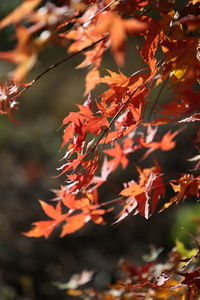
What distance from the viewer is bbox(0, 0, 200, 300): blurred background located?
101 inches

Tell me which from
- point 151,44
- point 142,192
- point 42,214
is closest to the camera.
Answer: point 151,44

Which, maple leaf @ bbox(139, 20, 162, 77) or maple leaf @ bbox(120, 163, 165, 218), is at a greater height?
maple leaf @ bbox(139, 20, 162, 77)

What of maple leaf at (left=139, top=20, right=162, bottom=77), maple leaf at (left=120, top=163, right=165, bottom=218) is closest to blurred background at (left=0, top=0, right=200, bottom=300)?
maple leaf at (left=120, top=163, right=165, bottom=218)

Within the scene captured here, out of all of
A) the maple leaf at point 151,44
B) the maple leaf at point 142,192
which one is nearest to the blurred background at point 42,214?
the maple leaf at point 142,192

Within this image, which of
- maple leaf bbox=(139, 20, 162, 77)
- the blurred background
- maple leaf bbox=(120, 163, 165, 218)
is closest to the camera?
maple leaf bbox=(139, 20, 162, 77)

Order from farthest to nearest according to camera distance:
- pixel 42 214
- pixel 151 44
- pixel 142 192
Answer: pixel 42 214 → pixel 142 192 → pixel 151 44

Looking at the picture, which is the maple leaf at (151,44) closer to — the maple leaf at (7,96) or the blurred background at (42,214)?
the maple leaf at (7,96)

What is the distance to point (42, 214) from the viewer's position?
10.4ft

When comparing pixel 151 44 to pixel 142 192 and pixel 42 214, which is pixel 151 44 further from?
pixel 42 214

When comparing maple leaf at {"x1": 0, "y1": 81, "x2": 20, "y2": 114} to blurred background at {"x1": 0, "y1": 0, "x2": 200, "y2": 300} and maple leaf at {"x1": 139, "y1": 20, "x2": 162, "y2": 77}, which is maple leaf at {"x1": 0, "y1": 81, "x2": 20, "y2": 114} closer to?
maple leaf at {"x1": 139, "y1": 20, "x2": 162, "y2": 77}

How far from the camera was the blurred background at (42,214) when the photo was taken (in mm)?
2561

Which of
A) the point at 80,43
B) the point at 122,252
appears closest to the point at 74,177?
the point at 80,43

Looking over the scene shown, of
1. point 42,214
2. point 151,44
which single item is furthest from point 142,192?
point 42,214

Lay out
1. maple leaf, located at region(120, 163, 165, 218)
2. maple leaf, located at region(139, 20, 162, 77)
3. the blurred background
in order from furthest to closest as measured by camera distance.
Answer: the blurred background
maple leaf, located at region(120, 163, 165, 218)
maple leaf, located at region(139, 20, 162, 77)
